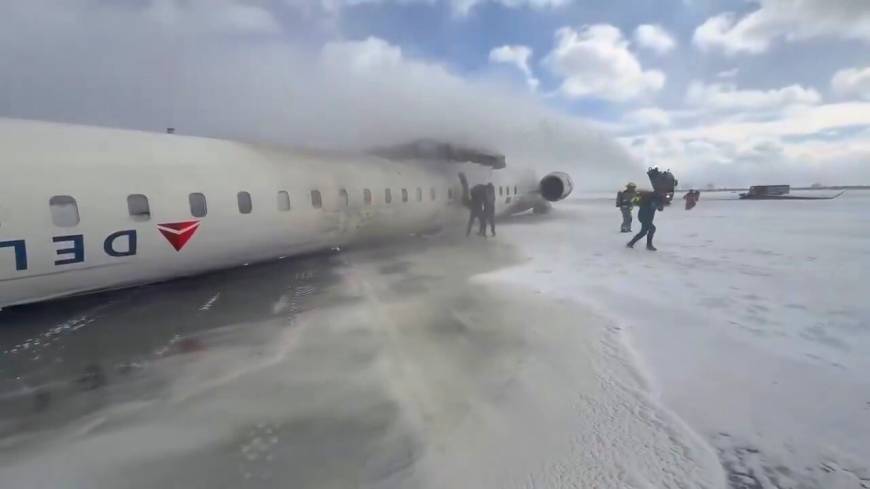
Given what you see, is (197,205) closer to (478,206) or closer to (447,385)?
(447,385)

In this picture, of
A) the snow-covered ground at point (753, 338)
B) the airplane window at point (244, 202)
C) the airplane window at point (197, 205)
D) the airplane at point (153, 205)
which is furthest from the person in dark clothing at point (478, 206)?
the airplane window at point (197, 205)

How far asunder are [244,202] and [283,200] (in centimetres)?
76

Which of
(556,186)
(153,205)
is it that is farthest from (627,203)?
(153,205)

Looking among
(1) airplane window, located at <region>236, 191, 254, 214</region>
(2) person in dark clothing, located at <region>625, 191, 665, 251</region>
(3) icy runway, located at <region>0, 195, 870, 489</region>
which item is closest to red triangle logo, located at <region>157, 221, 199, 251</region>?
(1) airplane window, located at <region>236, 191, 254, 214</region>

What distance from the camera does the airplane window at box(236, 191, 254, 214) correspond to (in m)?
6.72

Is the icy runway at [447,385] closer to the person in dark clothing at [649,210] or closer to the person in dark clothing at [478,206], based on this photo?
the person in dark clothing at [649,210]

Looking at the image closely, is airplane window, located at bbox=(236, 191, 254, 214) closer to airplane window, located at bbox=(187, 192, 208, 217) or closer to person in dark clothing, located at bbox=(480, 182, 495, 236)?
airplane window, located at bbox=(187, 192, 208, 217)

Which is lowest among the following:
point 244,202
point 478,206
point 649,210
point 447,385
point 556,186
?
point 447,385

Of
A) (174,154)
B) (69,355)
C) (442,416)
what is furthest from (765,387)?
(174,154)

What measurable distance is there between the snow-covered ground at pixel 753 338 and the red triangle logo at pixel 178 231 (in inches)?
191

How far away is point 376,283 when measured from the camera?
7078 millimetres

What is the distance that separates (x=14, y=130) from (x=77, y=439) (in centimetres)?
414

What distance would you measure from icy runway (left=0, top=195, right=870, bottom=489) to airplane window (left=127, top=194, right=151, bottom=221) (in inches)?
50.8

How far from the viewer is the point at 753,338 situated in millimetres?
4371
